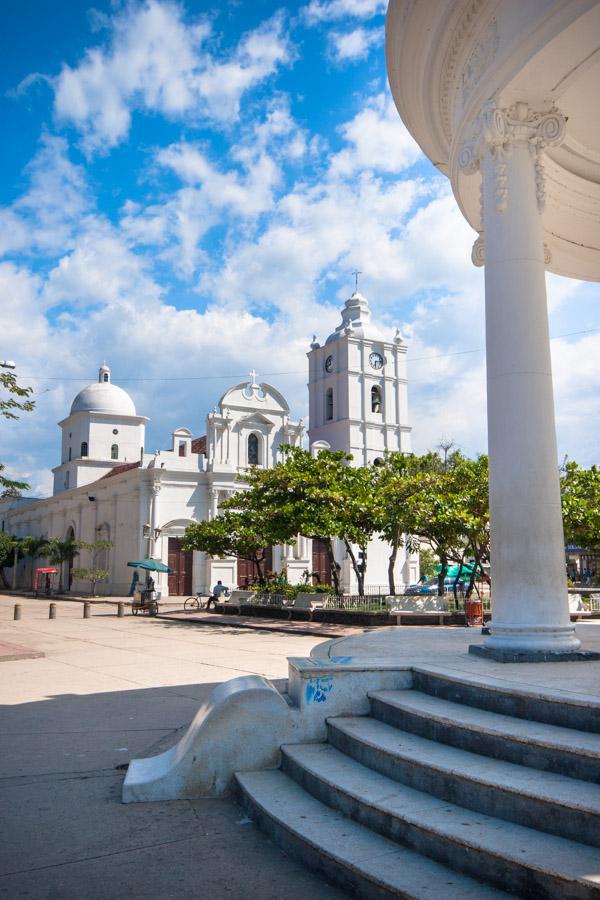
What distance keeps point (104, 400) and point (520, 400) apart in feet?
175

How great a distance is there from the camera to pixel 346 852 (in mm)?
3482

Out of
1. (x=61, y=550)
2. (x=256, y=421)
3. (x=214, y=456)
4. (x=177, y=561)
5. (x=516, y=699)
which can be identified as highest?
(x=256, y=421)

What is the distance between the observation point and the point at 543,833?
3.25 meters

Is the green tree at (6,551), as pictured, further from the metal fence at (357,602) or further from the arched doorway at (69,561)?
the metal fence at (357,602)

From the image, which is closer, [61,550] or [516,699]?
[516,699]

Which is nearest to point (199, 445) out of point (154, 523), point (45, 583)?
point (154, 523)

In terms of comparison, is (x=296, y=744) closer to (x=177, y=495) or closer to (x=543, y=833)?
(x=543, y=833)

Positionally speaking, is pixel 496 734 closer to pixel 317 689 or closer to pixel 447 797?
pixel 447 797

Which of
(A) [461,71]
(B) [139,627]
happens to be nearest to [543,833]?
(A) [461,71]

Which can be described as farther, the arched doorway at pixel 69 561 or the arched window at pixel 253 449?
the arched doorway at pixel 69 561

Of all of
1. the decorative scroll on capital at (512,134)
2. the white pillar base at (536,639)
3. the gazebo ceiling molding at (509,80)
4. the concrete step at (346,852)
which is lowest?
the concrete step at (346,852)

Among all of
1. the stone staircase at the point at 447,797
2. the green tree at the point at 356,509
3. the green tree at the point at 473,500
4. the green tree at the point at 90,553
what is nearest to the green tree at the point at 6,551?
the green tree at the point at 90,553

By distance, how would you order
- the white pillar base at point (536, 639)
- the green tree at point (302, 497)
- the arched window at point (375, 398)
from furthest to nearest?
the arched window at point (375, 398) < the green tree at point (302, 497) < the white pillar base at point (536, 639)

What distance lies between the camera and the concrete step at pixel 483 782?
3.20 m
